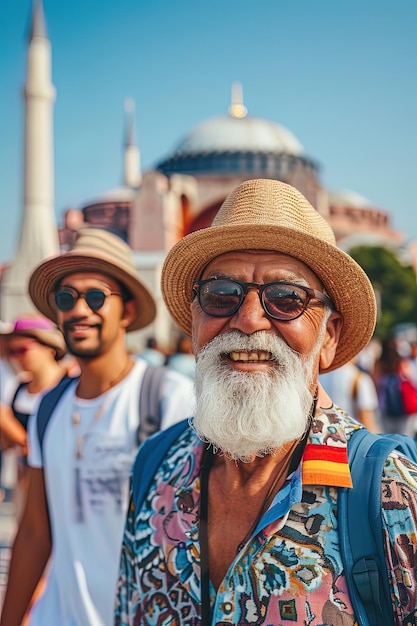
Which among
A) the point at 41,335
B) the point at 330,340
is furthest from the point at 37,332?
the point at 330,340

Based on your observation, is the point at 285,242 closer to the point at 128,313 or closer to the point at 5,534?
the point at 128,313

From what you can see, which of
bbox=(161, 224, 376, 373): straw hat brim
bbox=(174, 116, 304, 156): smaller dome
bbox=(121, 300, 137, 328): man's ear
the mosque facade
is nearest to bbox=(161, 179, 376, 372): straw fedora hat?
bbox=(161, 224, 376, 373): straw hat brim

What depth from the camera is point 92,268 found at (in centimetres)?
290

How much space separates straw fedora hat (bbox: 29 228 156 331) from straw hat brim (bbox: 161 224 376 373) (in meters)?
0.84

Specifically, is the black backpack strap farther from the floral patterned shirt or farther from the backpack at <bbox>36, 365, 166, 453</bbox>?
the floral patterned shirt

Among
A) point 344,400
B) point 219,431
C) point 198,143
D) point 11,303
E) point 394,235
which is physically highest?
point 198,143

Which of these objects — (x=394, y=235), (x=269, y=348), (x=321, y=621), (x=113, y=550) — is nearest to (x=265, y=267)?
(x=269, y=348)

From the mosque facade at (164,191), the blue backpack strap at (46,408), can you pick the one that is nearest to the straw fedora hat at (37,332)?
the blue backpack strap at (46,408)

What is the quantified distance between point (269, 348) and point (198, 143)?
54934mm

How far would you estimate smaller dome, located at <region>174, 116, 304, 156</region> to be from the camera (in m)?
54.0

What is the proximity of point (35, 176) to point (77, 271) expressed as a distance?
26395mm

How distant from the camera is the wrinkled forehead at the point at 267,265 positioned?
1.76 m

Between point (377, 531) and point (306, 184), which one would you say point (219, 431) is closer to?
point (377, 531)

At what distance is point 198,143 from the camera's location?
181 feet
